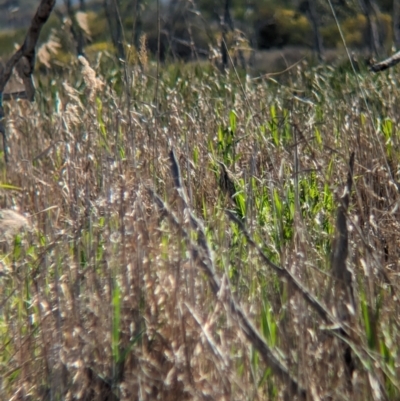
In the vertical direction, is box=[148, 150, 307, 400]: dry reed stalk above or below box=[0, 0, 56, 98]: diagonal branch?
above

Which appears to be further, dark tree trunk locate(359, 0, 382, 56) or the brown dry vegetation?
dark tree trunk locate(359, 0, 382, 56)

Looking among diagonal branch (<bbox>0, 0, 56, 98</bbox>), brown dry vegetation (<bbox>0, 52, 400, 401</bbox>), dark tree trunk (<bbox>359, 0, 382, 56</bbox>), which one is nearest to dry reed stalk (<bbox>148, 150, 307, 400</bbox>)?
brown dry vegetation (<bbox>0, 52, 400, 401</bbox>)

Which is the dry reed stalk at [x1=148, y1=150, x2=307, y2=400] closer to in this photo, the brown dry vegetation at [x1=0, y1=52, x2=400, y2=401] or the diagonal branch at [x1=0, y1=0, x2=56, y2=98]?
the brown dry vegetation at [x1=0, y1=52, x2=400, y2=401]

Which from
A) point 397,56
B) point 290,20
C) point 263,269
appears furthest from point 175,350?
point 290,20

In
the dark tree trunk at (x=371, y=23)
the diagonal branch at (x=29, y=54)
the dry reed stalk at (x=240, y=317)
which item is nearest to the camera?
the dry reed stalk at (x=240, y=317)

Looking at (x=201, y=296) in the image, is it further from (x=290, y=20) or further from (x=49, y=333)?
(x=290, y=20)

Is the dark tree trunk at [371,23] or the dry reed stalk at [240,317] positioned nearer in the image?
the dry reed stalk at [240,317]

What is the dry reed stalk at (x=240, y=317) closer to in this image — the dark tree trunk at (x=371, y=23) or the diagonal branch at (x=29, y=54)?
the diagonal branch at (x=29, y=54)

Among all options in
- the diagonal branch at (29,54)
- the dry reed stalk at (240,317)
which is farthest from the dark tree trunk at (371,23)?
the dry reed stalk at (240,317)

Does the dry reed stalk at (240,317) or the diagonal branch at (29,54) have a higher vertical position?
the dry reed stalk at (240,317)

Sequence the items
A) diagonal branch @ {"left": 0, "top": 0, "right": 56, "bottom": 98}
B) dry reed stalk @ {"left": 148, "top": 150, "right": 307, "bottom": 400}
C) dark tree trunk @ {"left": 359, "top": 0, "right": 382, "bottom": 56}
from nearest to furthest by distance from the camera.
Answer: dry reed stalk @ {"left": 148, "top": 150, "right": 307, "bottom": 400} → diagonal branch @ {"left": 0, "top": 0, "right": 56, "bottom": 98} → dark tree trunk @ {"left": 359, "top": 0, "right": 382, "bottom": 56}

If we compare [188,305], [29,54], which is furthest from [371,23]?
[188,305]

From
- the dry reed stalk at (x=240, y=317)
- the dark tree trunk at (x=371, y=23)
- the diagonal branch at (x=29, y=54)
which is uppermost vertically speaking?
the dry reed stalk at (x=240, y=317)

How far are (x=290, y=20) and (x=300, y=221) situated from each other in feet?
64.2
